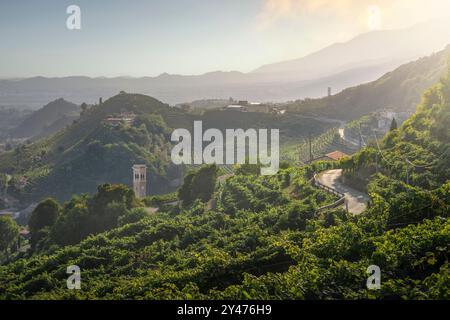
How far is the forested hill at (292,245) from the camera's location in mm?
8305

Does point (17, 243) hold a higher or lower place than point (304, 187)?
lower

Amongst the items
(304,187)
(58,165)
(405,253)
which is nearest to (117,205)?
(304,187)

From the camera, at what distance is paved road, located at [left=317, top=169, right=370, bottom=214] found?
14.7 m

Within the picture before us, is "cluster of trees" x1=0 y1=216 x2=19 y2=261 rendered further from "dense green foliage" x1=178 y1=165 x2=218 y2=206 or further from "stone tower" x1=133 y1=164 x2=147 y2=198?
"dense green foliage" x1=178 y1=165 x2=218 y2=206

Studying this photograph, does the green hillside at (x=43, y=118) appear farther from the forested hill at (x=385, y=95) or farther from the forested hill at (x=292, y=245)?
the forested hill at (x=292, y=245)

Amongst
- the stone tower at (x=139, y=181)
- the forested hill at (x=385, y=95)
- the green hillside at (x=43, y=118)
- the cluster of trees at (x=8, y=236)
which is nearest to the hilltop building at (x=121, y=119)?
the stone tower at (x=139, y=181)

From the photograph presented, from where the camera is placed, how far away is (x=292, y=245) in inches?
422

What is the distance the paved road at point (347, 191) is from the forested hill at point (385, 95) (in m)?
29.2

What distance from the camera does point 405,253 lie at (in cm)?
866

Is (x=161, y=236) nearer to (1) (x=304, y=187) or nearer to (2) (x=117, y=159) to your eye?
(1) (x=304, y=187)

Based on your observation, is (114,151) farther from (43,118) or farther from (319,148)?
(43,118)

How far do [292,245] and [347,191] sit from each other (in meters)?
6.61
